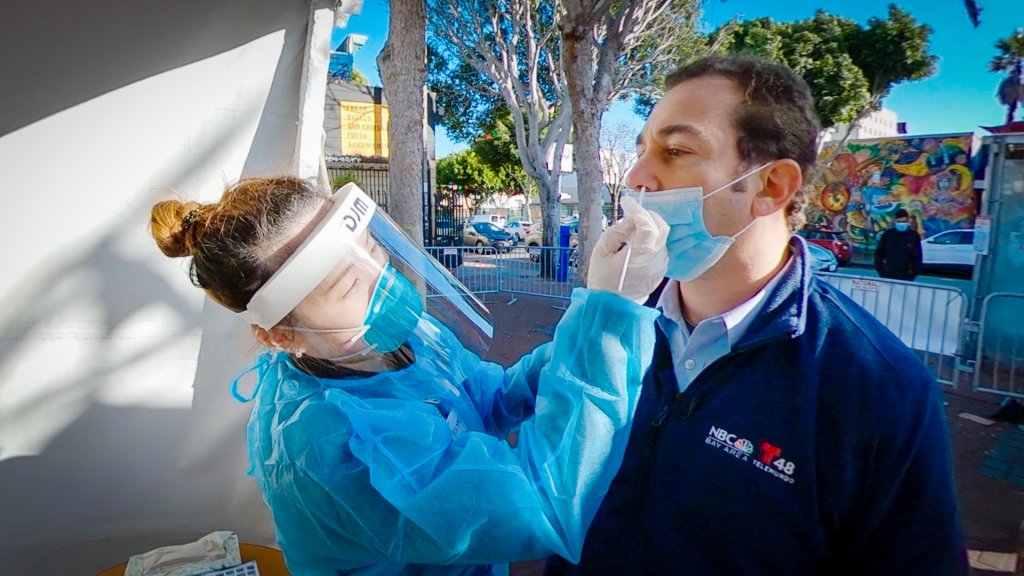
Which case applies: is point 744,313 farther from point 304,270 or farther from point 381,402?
point 304,270

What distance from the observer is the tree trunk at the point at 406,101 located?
5.76 meters

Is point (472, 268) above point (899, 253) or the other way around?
the other way around

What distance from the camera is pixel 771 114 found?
1512 mm

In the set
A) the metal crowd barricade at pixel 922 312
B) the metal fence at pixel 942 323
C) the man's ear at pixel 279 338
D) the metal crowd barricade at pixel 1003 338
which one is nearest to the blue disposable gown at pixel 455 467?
the man's ear at pixel 279 338

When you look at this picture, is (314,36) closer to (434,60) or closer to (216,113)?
(216,113)

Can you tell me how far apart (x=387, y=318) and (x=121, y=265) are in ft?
6.29

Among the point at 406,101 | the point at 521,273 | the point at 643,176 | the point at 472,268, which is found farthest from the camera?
the point at 521,273

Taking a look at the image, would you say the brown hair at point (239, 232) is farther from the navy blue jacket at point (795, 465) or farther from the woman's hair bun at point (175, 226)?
the navy blue jacket at point (795, 465)

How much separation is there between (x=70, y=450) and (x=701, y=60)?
3190 mm

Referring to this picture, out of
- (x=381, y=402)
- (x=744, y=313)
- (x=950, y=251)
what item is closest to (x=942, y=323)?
(x=744, y=313)

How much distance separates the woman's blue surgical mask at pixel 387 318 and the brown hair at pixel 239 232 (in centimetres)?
18

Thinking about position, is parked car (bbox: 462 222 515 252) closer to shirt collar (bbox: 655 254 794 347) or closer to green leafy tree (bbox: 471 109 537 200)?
green leafy tree (bbox: 471 109 537 200)

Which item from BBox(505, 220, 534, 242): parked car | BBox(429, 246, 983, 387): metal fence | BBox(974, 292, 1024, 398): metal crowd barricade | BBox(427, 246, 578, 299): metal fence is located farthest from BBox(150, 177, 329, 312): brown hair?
BBox(505, 220, 534, 242): parked car

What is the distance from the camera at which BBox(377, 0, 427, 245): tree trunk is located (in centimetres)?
576
